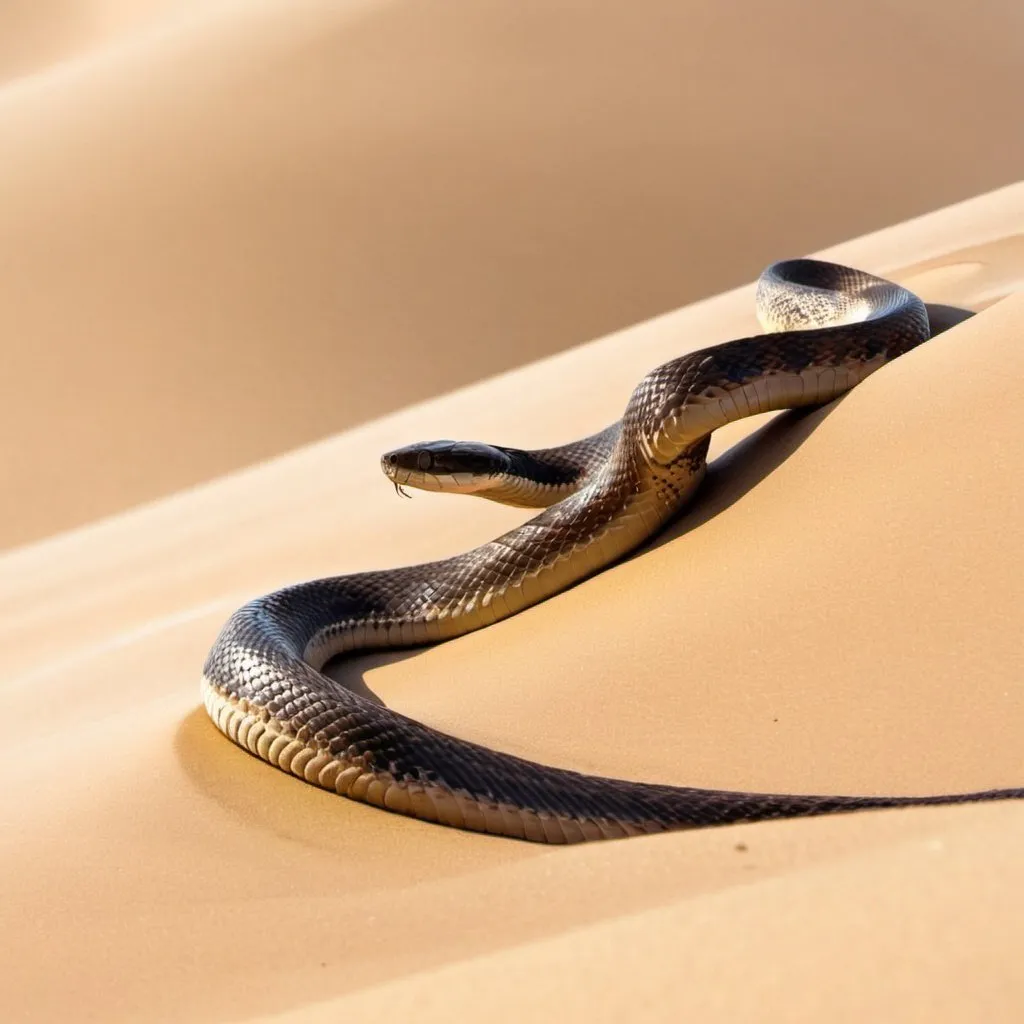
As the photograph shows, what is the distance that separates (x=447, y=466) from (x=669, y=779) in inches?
99.8

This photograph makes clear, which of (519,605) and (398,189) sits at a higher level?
(398,189)

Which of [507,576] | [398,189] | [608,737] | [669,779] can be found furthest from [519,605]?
[398,189]

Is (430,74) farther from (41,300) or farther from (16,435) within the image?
(16,435)

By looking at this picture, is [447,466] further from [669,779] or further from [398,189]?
[398,189]

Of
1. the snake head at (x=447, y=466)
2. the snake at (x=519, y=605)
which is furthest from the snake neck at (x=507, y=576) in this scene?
the snake head at (x=447, y=466)

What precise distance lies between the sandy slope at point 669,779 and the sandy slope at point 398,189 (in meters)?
7.96

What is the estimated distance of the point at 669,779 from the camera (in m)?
3.36

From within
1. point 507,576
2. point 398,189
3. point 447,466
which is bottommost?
point 507,576

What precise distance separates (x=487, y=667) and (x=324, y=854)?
54.3 inches

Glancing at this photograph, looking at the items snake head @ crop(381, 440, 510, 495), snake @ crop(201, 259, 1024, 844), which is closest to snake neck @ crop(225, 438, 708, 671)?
snake @ crop(201, 259, 1024, 844)

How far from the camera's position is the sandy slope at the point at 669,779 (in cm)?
181

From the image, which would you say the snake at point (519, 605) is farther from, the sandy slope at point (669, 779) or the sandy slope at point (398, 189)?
the sandy slope at point (398, 189)

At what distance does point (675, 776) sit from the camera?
3.36 m

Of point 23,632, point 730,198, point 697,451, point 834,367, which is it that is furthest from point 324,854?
point 730,198
